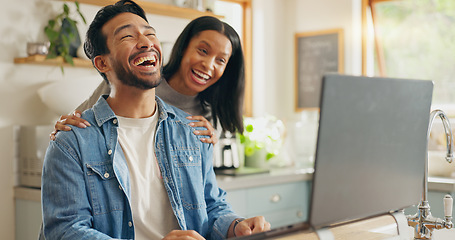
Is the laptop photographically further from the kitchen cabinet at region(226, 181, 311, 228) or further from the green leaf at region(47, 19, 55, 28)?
the green leaf at region(47, 19, 55, 28)

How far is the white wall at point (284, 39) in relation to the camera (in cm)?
427

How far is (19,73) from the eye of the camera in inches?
112

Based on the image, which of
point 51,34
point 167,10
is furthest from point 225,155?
point 51,34

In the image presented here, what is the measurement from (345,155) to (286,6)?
3744 mm

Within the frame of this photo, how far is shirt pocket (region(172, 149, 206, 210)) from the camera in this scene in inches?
58.9

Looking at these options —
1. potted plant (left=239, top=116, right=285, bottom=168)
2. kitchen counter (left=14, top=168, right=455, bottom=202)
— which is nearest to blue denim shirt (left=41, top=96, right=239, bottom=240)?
kitchen counter (left=14, top=168, right=455, bottom=202)

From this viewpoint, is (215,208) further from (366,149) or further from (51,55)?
(51,55)

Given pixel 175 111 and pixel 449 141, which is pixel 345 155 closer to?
pixel 449 141

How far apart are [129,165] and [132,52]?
0.96ft

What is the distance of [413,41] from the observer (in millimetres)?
4152

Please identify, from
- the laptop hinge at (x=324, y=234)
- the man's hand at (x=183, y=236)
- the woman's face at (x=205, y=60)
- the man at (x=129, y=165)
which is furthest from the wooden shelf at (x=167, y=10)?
the laptop hinge at (x=324, y=234)

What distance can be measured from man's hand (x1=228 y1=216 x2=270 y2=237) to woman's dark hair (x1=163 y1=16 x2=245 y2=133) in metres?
0.74

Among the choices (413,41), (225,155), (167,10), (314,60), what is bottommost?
(225,155)

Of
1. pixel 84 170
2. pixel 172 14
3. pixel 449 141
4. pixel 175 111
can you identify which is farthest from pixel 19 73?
pixel 449 141
